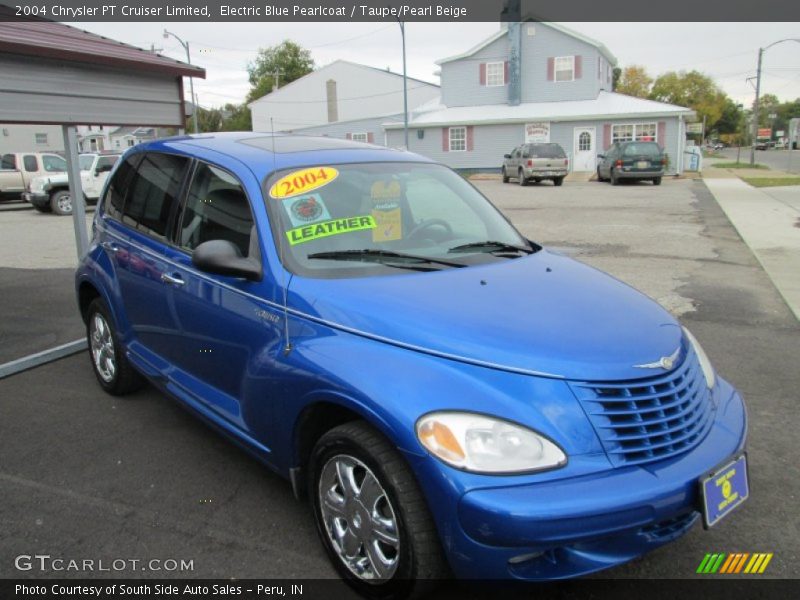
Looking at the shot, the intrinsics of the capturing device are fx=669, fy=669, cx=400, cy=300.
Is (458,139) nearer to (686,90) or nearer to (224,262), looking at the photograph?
(224,262)

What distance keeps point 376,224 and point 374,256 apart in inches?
10.0

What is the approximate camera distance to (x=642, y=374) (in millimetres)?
2479

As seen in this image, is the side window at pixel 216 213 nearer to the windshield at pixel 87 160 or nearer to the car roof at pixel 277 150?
the car roof at pixel 277 150

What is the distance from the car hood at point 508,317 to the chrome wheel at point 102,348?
8.03 feet

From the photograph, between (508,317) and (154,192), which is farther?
(154,192)

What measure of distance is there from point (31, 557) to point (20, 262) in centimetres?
916

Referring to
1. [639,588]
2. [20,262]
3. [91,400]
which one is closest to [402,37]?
[20,262]

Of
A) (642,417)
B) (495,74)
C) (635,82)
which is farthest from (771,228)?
(635,82)

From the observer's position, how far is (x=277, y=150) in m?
3.66

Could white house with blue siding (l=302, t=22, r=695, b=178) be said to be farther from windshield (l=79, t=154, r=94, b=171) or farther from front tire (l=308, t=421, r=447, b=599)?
front tire (l=308, t=421, r=447, b=599)

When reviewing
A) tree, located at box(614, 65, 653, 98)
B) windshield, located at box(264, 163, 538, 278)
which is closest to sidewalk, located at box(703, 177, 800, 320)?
windshield, located at box(264, 163, 538, 278)

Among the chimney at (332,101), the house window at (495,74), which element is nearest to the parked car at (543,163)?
the house window at (495,74)

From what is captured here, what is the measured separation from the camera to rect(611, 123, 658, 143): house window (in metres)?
32.2

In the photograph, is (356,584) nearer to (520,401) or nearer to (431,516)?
(431,516)
